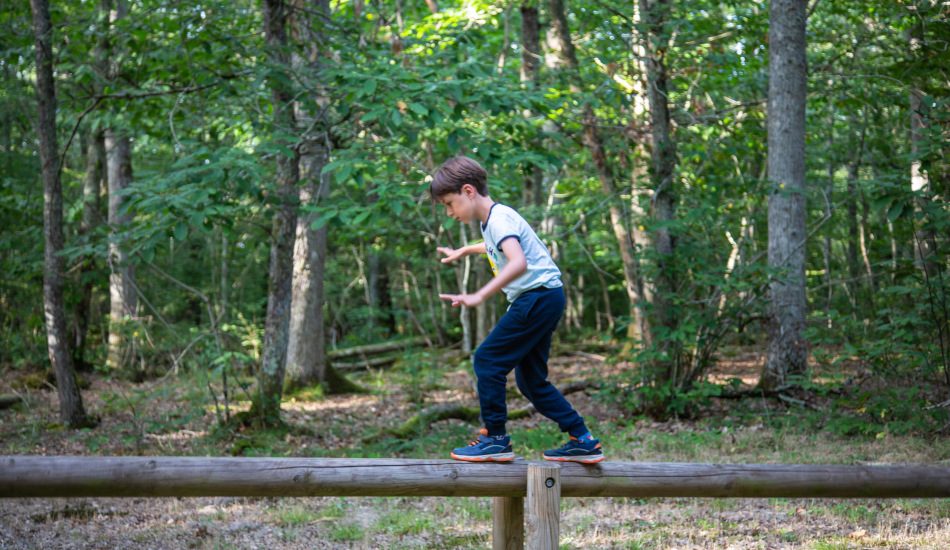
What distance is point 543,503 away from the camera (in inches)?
166

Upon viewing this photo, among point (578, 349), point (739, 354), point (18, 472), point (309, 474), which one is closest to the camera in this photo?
point (18, 472)

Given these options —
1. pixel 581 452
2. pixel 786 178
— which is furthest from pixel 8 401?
pixel 786 178

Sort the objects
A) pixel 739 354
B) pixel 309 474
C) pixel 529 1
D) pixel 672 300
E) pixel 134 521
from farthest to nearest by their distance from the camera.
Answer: pixel 739 354 < pixel 529 1 < pixel 672 300 < pixel 134 521 < pixel 309 474

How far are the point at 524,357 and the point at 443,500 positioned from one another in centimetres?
325

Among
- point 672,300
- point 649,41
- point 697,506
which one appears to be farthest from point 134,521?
point 649,41

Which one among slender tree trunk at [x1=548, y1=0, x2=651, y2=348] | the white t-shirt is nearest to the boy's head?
the white t-shirt

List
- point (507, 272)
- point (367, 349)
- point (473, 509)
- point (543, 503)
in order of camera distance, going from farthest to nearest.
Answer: point (367, 349) → point (473, 509) → point (543, 503) → point (507, 272)

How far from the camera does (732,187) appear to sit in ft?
32.3

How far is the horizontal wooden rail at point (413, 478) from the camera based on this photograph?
12.0 feet

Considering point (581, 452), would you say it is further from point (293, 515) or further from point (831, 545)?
point (293, 515)

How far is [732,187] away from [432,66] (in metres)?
3.96

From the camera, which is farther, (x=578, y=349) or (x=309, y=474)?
(x=578, y=349)

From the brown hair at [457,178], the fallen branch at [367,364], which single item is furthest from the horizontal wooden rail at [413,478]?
the fallen branch at [367,364]

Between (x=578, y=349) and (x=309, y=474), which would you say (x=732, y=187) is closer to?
(x=309, y=474)
